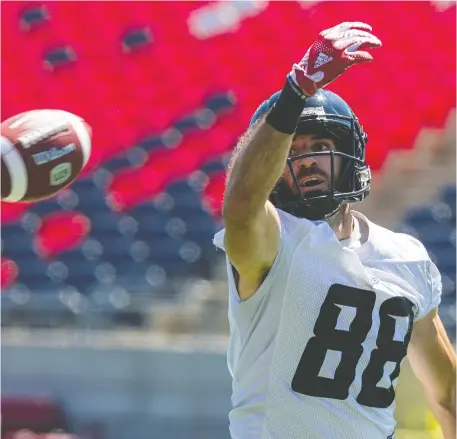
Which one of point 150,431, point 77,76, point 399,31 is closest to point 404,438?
point 150,431

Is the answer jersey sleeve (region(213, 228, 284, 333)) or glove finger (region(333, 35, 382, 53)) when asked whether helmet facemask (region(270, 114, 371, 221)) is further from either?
glove finger (region(333, 35, 382, 53))

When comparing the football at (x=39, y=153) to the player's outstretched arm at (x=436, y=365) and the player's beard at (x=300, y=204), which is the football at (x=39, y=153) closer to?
the player's beard at (x=300, y=204)

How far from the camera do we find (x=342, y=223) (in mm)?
2014

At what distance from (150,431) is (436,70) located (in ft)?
8.60

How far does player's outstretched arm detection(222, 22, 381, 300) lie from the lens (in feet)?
5.45

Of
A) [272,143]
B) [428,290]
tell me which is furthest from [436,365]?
[272,143]

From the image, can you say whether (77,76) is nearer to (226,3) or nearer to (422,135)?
(226,3)

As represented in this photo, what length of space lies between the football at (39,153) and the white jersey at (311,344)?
1.47 ft

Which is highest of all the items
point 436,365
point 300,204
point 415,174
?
point 300,204

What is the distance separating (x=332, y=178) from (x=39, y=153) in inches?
23.9

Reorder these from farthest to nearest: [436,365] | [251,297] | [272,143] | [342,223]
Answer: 1. [436,365]
2. [342,223]
3. [251,297]
4. [272,143]

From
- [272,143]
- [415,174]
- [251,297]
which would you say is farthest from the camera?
[415,174]

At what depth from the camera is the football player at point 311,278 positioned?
167 cm

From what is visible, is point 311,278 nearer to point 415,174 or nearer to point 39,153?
point 39,153
